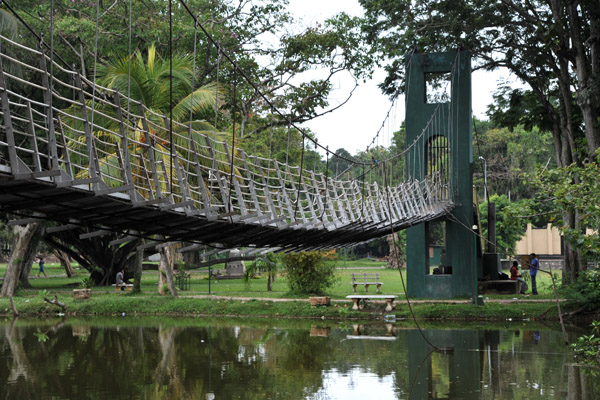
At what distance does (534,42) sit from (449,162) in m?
2.81

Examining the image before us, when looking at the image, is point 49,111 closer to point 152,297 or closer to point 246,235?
point 246,235

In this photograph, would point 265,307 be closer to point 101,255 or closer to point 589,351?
point 589,351

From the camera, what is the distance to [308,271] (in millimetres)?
16125

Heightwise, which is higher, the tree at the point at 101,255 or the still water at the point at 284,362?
the tree at the point at 101,255

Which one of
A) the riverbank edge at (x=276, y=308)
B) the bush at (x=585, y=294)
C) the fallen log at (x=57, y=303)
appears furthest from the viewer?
the fallen log at (x=57, y=303)

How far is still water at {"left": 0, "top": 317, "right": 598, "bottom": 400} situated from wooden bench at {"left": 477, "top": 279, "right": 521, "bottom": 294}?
397 cm

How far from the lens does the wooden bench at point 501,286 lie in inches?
647

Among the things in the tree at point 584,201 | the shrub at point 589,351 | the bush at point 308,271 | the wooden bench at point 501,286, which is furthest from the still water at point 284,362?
the wooden bench at point 501,286

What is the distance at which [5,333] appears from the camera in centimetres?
1245

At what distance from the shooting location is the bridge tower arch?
50.8 feet

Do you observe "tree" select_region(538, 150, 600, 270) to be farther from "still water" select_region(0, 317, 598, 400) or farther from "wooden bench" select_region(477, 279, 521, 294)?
"wooden bench" select_region(477, 279, 521, 294)

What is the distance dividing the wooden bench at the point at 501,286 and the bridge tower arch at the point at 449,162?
1175 mm

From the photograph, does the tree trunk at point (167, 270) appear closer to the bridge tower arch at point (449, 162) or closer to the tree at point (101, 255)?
the tree at point (101, 255)

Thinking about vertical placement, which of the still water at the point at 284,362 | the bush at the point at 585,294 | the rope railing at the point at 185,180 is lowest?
the still water at the point at 284,362
